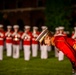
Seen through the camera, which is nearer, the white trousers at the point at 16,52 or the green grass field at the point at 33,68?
the green grass field at the point at 33,68

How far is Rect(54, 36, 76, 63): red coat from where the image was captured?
731cm

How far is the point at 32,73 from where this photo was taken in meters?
14.5

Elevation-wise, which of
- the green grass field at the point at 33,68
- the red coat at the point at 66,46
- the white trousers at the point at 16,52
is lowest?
the white trousers at the point at 16,52

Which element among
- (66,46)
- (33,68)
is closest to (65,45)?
(66,46)

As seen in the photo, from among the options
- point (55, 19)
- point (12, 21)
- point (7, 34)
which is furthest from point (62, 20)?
point (12, 21)

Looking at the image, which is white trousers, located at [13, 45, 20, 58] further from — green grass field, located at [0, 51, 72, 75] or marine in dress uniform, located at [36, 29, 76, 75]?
marine in dress uniform, located at [36, 29, 76, 75]

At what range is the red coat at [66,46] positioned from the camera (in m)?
7.31

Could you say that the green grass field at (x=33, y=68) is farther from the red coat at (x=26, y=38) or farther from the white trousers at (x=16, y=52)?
the white trousers at (x=16, y=52)

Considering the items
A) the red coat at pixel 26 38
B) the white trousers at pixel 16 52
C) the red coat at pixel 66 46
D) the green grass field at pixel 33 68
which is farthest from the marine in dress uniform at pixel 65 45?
the white trousers at pixel 16 52

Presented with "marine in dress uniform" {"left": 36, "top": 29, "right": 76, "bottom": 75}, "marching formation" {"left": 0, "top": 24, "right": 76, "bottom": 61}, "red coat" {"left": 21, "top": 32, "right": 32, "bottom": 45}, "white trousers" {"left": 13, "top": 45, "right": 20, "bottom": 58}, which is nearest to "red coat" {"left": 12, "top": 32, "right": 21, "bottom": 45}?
"marching formation" {"left": 0, "top": 24, "right": 76, "bottom": 61}

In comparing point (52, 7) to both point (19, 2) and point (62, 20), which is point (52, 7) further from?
point (19, 2)

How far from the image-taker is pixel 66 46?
24.2 feet

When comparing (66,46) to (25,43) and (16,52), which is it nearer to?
(25,43)

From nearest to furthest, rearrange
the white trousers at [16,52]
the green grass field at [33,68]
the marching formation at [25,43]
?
the green grass field at [33,68], the marching formation at [25,43], the white trousers at [16,52]
